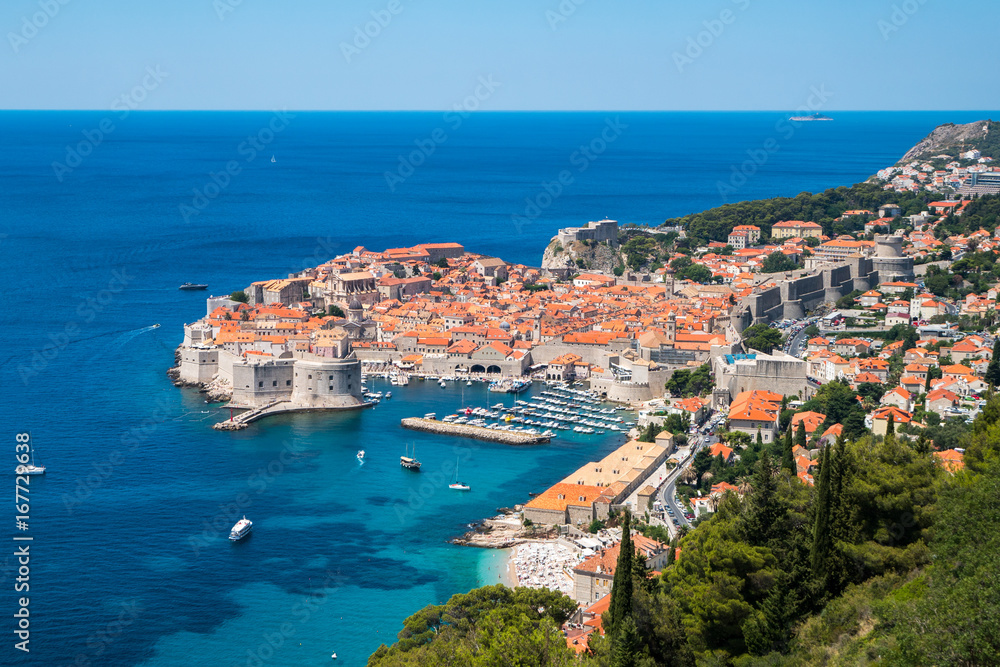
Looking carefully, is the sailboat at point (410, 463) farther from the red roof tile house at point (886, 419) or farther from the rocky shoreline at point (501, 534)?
the red roof tile house at point (886, 419)

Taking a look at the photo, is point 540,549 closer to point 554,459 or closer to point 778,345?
point 554,459

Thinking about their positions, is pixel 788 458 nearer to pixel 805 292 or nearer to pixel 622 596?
pixel 622 596

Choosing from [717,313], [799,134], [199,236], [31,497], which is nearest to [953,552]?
[31,497]

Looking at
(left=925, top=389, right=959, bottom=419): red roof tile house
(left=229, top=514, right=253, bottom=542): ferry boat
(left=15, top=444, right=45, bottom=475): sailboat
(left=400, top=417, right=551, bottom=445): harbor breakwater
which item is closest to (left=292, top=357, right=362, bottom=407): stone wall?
(left=400, top=417, right=551, bottom=445): harbor breakwater

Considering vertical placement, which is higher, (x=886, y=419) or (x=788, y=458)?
(x=886, y=419)

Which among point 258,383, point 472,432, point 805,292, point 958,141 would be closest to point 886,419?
point 472,432
